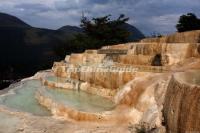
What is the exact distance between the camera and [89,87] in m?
18.7

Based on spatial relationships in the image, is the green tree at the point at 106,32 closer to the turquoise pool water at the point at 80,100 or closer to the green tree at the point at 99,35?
the green tree at the point at 99,35

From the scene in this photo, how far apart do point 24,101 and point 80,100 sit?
2920mm

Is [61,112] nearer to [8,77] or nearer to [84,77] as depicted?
[84,77]

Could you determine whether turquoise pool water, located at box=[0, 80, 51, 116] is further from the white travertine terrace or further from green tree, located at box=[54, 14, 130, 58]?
green tree, located at box=[54, 14, 130, 58]

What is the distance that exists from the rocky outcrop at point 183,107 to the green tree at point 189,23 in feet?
58.4

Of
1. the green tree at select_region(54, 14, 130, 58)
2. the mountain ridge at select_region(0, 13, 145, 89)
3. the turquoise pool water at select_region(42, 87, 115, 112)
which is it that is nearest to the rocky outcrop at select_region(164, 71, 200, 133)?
the turquoise pool water at select_region(42, 87, 115, 112)

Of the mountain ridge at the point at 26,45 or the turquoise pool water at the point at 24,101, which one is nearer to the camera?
the turquoise pool water at the point at 24,101

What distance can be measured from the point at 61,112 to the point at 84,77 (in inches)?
190

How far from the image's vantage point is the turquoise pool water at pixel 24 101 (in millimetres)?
15909

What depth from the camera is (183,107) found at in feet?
29.1

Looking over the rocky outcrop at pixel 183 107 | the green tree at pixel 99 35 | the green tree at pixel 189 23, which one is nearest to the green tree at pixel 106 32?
the green tree at pixel 99 35

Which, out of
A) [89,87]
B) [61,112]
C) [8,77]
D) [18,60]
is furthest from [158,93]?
[18,60]

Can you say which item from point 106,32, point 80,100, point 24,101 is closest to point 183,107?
point 80,100

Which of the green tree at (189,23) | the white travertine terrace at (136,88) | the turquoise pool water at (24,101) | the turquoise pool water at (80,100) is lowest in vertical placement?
the turquoise pool water at (24,101)
